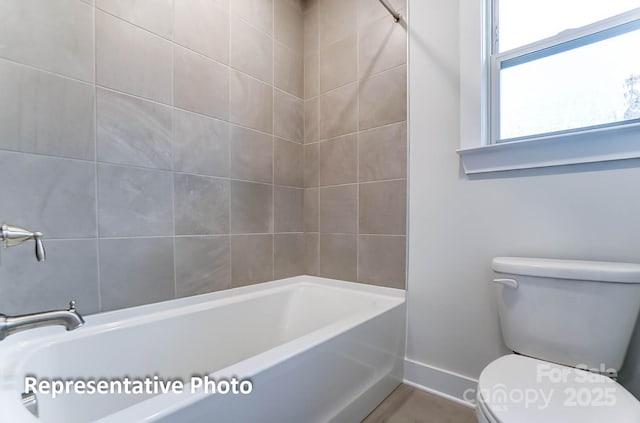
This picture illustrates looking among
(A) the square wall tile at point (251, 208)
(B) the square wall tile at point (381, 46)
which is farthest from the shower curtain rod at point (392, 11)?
(A) the square wall tile at point (251, 208)

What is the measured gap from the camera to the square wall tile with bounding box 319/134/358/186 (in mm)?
1788

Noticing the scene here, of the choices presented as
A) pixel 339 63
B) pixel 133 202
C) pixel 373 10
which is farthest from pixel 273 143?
pixel 373 10

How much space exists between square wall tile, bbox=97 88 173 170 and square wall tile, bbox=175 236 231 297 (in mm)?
397

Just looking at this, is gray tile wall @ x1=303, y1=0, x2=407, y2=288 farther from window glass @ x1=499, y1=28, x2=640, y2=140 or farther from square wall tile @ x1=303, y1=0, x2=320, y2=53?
window glass @ x1=499, y1=28, x2=640, y2=140

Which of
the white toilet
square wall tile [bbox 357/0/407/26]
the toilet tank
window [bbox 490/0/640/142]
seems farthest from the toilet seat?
square wall tile [bbox 357/0/407/26]

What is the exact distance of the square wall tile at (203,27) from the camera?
140 cm

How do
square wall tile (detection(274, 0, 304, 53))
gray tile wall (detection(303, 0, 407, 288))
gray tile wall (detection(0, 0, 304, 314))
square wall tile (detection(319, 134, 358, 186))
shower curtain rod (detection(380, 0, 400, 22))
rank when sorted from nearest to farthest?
gray tile wall (detection(0, 0, 304, 314)), shower curtain rod (detection(380, 0, 400, 22)), gray tile wall (detection(303, 0, 407, 288)), square wall tile (detection(319, 134, 358, 186)), square wall tile (detection(274, 0, 304, 53))

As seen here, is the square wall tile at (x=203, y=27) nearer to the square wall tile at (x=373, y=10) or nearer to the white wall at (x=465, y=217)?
the square wall tile at (x=373, y=10)

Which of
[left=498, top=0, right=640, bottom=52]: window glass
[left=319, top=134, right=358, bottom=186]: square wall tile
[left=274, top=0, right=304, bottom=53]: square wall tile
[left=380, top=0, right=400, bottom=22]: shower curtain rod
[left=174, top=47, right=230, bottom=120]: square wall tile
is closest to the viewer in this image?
[left=498, top=0, right=640, bottom=52]: window glass

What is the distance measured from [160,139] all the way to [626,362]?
6.77ft

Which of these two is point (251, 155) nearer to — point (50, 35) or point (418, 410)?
point (50, 35)

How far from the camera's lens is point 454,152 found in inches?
56.2

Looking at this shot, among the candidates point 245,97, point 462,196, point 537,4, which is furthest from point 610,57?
point 245,97

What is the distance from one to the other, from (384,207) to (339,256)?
44 cm
